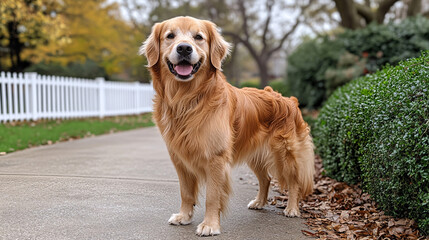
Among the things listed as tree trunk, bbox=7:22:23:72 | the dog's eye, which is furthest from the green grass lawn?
tree trunk, bbox=7:22:23:72

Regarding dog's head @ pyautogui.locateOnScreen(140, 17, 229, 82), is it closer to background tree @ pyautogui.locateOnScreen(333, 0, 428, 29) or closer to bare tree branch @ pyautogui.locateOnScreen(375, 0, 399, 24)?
background tree @ pyautogui.locateOnScreen(333, 0, 428, 29)

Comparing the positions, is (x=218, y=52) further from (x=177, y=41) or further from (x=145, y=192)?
(x=145, y=192)

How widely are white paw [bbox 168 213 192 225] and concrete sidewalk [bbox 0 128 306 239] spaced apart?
A: 54 millimetres

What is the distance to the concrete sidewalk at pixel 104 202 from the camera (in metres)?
3.36

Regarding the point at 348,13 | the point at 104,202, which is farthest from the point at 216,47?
the point at 348,13

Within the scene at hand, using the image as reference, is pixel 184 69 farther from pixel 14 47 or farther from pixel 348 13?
pixel 14 47

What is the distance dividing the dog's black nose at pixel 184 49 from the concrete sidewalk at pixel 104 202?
1609mm

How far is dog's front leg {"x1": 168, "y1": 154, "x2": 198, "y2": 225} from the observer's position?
3666 mm

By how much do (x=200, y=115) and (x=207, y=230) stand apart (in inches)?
40.6

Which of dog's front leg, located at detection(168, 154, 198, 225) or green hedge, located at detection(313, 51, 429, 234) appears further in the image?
dog's front leg, located at detection(168, 154, 198, 225)

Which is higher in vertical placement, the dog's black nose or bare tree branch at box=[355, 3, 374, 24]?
bare tree branch at box=[355, 3, 374, 24]

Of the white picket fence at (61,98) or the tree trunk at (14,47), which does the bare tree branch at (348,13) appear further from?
the tree trunk at (14,47)

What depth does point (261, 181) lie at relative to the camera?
442cm

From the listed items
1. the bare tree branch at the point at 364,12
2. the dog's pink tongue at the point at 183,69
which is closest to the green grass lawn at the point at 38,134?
the dog's pink tongue at the point at 183,69
